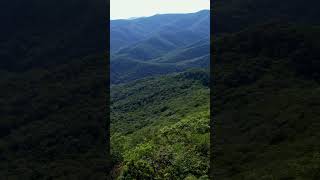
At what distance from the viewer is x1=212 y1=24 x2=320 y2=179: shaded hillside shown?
120 feet

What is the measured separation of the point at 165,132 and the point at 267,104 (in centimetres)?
1112

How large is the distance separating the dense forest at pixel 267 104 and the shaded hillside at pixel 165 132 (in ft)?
6.11

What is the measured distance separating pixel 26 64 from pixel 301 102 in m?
74.0

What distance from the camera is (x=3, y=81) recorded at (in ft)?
314

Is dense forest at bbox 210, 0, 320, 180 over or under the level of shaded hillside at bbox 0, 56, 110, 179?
over

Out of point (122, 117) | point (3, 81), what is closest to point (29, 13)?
point (3, 81)

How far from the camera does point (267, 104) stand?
52.0 meters

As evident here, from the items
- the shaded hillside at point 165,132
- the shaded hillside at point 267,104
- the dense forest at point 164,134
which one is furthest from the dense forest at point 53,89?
the shaded hillside at point 267,104

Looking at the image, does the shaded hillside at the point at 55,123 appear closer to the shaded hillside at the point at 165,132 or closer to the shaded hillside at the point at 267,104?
the shaded hillside at the point at 165,132

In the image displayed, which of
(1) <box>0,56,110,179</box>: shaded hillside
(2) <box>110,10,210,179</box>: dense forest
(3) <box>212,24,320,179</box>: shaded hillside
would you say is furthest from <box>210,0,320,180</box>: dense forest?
(1) <box>0,56,110,179</box>: shaded hillside

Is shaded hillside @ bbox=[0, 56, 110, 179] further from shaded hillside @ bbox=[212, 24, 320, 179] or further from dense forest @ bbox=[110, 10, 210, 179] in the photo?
shaded hillside @ bbox=[212, 24, 320, 179]

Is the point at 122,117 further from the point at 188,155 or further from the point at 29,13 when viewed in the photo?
the point at 29,13

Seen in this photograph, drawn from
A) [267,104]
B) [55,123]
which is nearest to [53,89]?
[55,123]

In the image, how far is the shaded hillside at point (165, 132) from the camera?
1607 inches
